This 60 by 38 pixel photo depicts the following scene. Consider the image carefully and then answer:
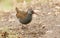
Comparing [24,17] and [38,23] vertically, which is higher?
[24,17]

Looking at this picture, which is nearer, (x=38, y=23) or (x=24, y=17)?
(x=24, y=17)

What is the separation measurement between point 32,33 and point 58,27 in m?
0.84

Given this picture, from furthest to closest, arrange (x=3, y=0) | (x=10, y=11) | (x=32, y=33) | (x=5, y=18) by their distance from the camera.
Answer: (x=3, y=0), (x=10, y=11), (x=5, y=18), (x=32, y=33)

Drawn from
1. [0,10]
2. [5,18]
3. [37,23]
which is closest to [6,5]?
[0,10]

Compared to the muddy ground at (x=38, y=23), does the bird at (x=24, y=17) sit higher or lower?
higher

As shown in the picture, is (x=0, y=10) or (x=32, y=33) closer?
(x=32, y=33)

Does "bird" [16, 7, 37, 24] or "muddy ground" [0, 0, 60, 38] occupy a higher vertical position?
"bird" [16, 7, 37, 24]

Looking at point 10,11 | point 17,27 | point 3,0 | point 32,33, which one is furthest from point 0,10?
point 32,33

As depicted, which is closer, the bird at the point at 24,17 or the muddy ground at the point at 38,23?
the muddy ground at the point at 38,23

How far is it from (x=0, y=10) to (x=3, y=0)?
4.38ft

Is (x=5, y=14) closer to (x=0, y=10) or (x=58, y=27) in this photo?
(x=0, y=10)

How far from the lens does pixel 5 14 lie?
10047 millimetres

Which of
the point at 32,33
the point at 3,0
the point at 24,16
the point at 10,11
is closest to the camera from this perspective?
the point at 32,33

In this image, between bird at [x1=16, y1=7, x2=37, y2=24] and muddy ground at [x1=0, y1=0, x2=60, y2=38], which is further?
bird at [x1=16, y1=7, x2=37, y2=24]
